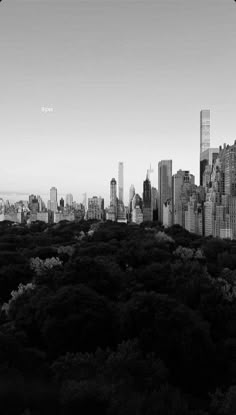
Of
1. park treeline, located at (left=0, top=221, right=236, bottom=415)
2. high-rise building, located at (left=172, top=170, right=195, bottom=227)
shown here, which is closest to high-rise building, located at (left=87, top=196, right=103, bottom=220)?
high-rise building, located at (left=172, top=170, right=195, bottom=227)

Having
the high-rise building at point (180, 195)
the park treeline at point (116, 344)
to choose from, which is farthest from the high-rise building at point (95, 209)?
the park treeline at point (116, 344)

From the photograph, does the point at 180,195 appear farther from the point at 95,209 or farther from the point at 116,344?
the point at 116,344

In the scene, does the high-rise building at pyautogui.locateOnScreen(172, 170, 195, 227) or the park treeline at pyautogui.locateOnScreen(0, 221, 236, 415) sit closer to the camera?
the park treeline at pyautogui.locateOnScreen(0, 221, 236, 415)

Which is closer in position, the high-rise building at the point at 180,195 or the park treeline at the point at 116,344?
the park treeline at the point at 116,344

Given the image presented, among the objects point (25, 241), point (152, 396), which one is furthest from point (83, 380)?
point (25, 241)

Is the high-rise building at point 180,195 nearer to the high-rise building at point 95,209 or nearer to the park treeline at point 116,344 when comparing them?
the high-rise building at point 95,209

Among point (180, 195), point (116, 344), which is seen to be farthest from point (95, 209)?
point (116, 344)

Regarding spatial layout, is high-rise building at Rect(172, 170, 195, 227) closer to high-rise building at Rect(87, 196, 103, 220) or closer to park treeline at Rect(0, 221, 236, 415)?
high-rise building at Rect(87, 196, 103, 220)

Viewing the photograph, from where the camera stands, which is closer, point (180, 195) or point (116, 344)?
point (116, 344)
